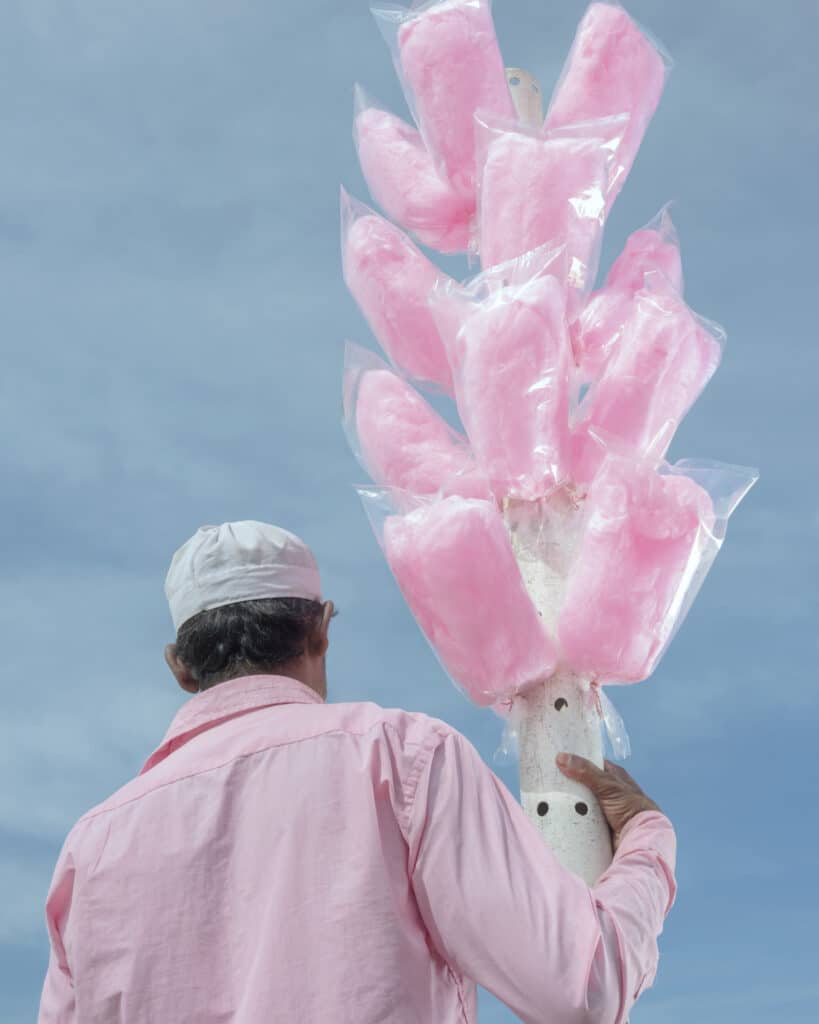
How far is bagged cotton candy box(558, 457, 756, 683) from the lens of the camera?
253 cm

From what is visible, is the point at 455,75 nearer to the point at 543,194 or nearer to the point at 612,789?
the point at 543,194

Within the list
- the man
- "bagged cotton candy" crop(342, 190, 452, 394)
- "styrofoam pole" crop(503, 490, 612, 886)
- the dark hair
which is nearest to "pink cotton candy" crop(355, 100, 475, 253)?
"bagged cotton candy" crop(342, 190, 452, 394)

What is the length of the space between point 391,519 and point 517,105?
1321mm

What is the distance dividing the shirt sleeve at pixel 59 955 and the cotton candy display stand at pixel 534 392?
0.99m

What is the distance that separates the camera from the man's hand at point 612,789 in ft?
7.78

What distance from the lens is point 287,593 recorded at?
180 cm

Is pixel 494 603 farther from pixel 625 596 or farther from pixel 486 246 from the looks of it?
pixel 486 246

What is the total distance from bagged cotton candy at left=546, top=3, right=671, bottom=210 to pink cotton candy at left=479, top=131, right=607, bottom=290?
16 centimetres

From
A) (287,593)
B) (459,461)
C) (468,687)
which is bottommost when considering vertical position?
(287,593)

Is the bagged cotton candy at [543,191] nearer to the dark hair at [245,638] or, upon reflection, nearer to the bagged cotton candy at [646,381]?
the bagged cotton candy at [646,381]

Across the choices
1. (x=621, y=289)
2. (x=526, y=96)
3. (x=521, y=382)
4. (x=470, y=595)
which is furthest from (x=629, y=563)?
(x=526, y=96)

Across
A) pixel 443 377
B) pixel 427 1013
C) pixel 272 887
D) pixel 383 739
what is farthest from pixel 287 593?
pixel 443 377

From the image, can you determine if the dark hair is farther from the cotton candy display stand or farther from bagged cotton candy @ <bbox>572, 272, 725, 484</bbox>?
bagged cotton candy @ <bbox>572, 272, 725, 484</bbox>

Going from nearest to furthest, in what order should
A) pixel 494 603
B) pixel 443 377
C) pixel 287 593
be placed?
pixel 287 593, pixel 494 603, pixel 443 377
